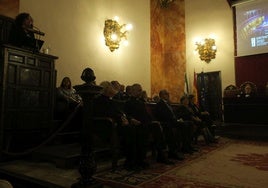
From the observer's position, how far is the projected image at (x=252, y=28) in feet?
24.2

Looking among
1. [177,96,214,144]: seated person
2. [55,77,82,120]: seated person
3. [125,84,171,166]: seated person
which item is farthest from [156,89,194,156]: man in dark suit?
[55,77,82,120]: seated person

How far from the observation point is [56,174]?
2650mm

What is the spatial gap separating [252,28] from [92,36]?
5038 millimetres

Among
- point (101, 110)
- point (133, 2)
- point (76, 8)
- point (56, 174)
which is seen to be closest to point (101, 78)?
point (76, 8)

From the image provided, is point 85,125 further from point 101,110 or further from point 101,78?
point 101,78

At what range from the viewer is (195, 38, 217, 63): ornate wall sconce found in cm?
824

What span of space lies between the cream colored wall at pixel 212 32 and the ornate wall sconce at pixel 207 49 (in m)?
0.15

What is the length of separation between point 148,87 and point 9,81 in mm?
5538

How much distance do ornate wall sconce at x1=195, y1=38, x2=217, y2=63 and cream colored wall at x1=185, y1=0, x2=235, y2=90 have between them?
15 cm

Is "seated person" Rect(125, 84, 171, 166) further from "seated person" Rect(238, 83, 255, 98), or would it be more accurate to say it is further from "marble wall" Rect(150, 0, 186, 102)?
"marble wall" Rect(150, 0, 186, 102)

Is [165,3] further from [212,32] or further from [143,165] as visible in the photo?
[143,165]

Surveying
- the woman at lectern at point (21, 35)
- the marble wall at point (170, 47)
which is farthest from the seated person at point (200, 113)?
the marble wall at point (170, 47)

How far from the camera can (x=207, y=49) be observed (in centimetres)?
832

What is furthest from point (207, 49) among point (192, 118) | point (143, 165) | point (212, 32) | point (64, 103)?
point (143, 165)
